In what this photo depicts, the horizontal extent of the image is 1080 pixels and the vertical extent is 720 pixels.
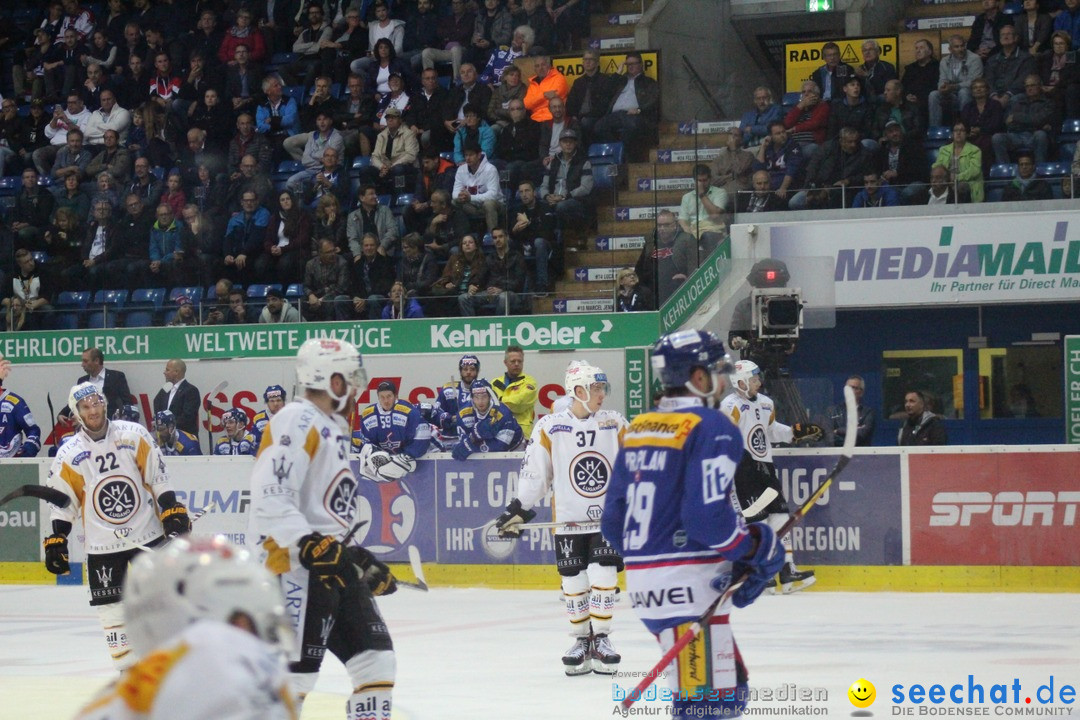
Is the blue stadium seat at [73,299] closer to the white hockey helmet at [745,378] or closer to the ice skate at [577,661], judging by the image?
the white hockey helmet at [745,378]

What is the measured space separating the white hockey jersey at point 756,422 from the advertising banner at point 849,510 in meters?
0.40

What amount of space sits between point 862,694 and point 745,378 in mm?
4873

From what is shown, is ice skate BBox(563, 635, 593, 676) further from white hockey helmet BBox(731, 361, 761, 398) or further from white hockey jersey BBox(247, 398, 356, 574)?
white hockey helmet BBox(731, 361, 761, 398)

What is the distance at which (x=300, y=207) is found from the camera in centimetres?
1554

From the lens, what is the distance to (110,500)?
297 inches

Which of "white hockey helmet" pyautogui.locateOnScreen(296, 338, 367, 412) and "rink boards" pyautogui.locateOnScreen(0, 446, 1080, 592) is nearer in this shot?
"white hockey helmet" pyautogui.locateOnScreen(296, 338, 367, 412)

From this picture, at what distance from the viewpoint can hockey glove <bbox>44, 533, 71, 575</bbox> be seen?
752cm

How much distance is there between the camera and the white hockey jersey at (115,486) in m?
7.51

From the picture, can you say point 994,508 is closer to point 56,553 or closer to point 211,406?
point 56,553

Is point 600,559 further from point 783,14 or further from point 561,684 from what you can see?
point 783,14

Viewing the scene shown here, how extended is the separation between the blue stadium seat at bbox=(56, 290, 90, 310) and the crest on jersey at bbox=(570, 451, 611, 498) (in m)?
8.66

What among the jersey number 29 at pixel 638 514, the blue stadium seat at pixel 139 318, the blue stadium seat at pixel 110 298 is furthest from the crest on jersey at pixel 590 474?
the blue stadium seat at pixel 110 298

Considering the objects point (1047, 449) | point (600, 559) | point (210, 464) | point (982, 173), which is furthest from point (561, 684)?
point (982, 173)

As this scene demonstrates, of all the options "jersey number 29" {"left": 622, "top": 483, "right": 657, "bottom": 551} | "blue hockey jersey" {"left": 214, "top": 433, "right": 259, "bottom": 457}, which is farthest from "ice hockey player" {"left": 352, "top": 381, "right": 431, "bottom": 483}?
"jersey number 29" {"left": 622, "top": 483, "right": 657, "bottom": 551}
